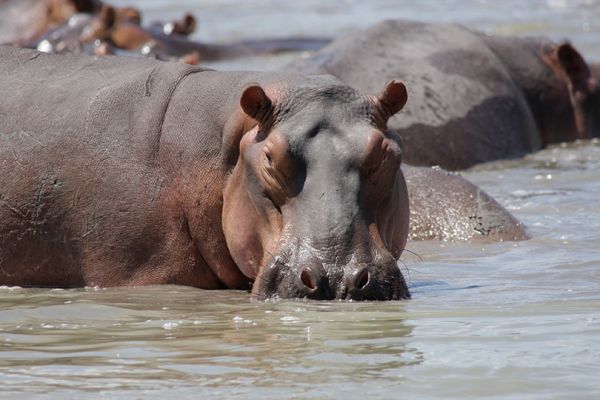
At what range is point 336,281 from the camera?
6.08 metres

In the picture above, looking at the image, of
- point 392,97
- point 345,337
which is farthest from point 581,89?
point 345,337

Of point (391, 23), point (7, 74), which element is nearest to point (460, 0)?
point (391, 23)

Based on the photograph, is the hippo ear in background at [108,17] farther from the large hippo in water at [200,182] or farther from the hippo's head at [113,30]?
the large hippo in water at [200,182]

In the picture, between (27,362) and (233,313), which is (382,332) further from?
(27,362)

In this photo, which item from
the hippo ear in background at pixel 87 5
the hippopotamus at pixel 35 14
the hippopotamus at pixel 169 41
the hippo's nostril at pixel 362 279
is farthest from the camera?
the hippo ear in background at pixel 87 5

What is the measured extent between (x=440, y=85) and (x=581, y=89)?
5.66 feet

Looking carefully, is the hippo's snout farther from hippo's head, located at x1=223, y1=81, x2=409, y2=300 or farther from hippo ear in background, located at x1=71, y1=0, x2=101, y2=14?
hippo ear in background, located at x1=71, y1=0, x2=101, y2=14

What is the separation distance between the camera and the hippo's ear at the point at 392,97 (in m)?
6.67

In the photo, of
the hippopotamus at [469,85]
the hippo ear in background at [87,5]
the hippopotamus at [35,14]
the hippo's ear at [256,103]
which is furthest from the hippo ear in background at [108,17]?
the hippo's ear at [256,103]

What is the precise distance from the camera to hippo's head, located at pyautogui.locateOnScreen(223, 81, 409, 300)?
6.10 m

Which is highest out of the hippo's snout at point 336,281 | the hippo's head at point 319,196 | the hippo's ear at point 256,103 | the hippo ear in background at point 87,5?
the hippo's ear at point 256,103

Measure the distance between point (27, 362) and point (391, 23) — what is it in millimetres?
7402

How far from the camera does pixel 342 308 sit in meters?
6.03

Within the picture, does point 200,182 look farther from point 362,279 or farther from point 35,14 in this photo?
point 35,14
